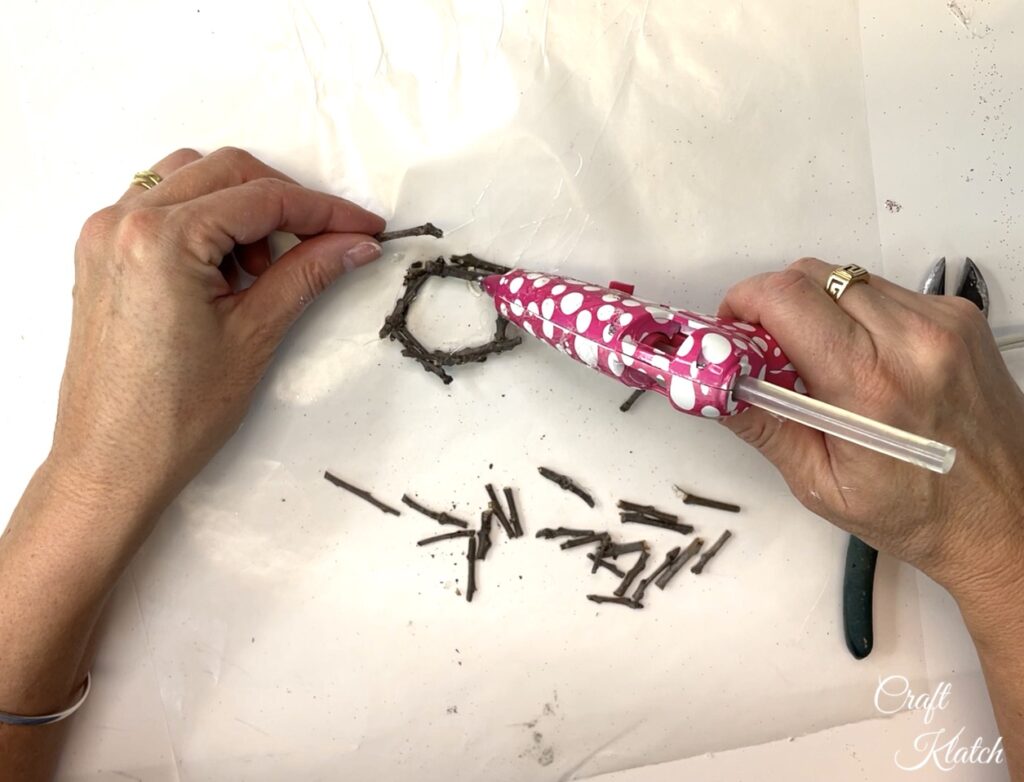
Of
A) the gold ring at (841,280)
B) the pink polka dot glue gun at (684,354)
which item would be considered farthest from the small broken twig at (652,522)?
the gold ring at (841,280)

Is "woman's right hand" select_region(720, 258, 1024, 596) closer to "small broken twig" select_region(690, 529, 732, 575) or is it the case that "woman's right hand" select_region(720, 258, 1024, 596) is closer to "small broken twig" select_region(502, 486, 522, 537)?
"small broken twig" select_region(690, 529, 732, 575)

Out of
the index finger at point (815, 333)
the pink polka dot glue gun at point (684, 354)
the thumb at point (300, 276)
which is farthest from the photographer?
the thumb at point (300, 276)

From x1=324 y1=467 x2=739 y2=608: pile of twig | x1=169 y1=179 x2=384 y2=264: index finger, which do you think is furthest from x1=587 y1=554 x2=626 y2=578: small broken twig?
x1=169 y1=179 x2=384 y2=264: index finger

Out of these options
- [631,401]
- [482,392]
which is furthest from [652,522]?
[482,392]

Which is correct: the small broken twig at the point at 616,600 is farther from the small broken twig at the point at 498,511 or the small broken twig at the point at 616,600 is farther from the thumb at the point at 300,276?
the thumb at the point at 300,276

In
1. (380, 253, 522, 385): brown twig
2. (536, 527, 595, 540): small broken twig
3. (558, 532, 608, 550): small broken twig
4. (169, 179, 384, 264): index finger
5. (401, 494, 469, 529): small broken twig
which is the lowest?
(558, 532, 608, 550): small broken twig

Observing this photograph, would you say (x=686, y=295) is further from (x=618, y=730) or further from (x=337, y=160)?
(x=618, y=730)

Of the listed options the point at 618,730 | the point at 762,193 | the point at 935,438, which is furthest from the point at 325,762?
the point at 762,193
